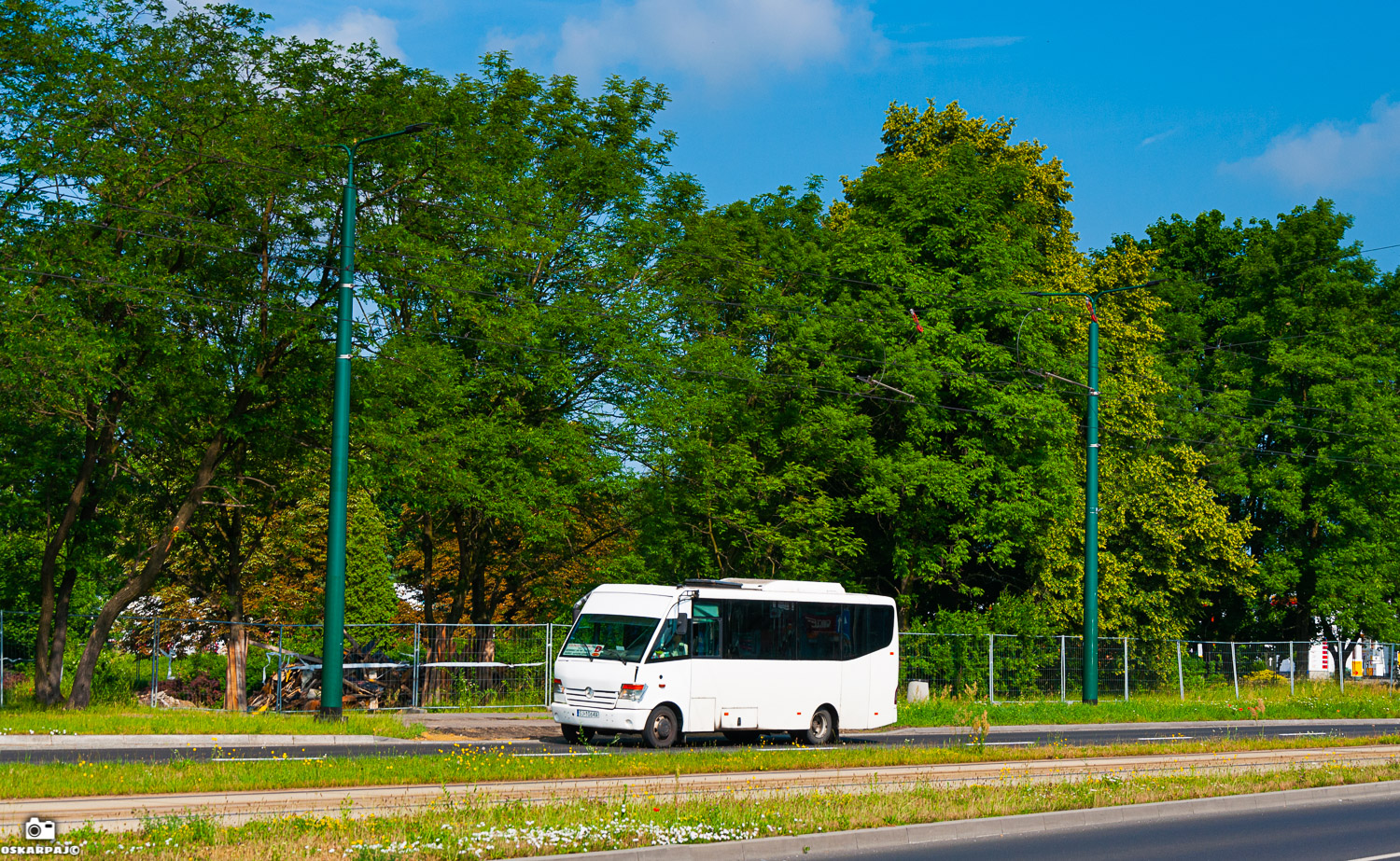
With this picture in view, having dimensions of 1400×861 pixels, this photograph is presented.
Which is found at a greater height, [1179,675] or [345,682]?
[1179,675]

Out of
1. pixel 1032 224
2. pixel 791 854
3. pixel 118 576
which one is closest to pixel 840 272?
pixel 1032 224

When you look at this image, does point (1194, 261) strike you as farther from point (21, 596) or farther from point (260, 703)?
point (21, 596)

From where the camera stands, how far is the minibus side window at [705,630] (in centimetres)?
2141

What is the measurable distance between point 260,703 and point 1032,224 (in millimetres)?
26491

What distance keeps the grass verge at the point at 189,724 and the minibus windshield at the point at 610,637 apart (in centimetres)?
292

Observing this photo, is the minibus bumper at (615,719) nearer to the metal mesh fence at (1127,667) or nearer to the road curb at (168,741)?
the road curb at (168,741)

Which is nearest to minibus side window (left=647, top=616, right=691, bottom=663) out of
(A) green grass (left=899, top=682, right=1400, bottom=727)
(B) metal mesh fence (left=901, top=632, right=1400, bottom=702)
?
(A) green grass (left=899, top=682, right=1400, bottom=727)

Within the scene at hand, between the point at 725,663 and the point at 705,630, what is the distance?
658mm

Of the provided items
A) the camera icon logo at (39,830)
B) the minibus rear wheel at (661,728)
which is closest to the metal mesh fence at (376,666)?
the minibus rear wheel at (661,728)

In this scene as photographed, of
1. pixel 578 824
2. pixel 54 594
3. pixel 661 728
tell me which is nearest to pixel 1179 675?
pixel 661 728

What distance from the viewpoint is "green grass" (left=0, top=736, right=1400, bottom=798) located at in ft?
41.3

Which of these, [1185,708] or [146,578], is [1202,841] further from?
[1185,708]

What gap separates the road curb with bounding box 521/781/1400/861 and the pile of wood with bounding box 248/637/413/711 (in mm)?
18426

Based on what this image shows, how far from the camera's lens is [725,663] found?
70.9 ft
